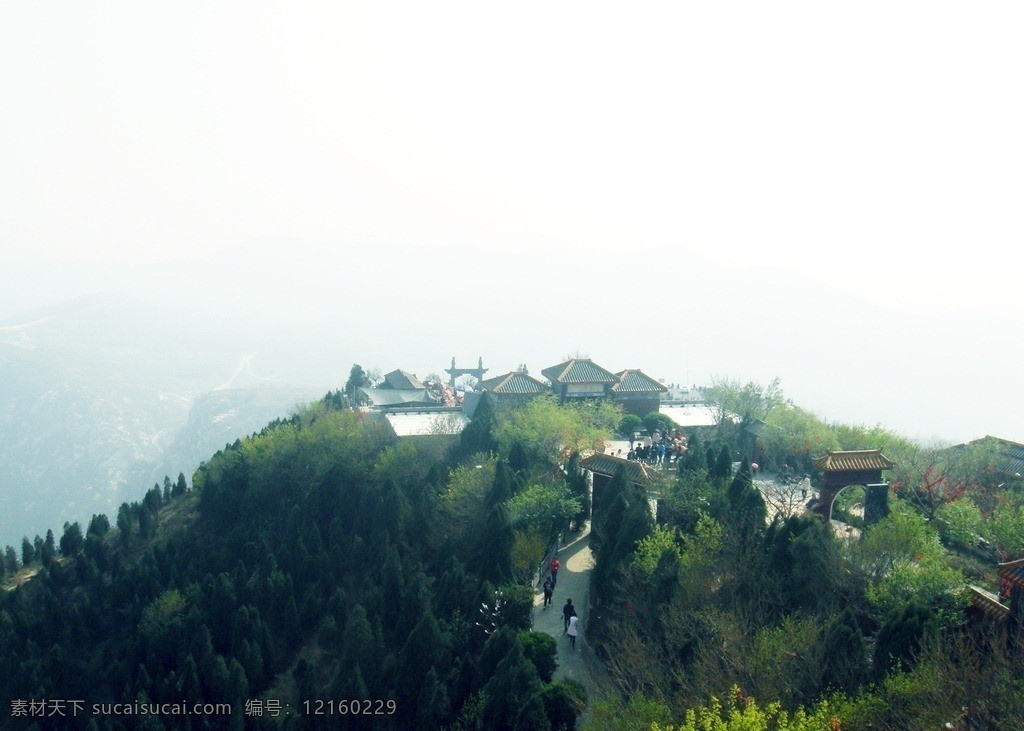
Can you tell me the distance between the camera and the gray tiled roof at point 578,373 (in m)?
41.5

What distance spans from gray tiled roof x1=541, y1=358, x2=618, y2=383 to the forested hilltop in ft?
11.2

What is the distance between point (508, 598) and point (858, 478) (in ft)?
39.2

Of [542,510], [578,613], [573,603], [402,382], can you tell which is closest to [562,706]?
[578,613]

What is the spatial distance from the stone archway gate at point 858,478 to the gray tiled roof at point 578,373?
55.5 feet

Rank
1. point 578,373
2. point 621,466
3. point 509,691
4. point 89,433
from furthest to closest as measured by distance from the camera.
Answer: point 89,433
point 578,373
point 621,466
point 509,691

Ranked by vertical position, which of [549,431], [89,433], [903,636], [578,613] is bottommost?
[89,433]

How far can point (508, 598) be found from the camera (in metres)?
21.5

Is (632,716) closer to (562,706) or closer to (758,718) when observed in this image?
(758,718)

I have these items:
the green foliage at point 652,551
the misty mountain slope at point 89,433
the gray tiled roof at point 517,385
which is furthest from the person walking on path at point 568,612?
the misty mountain slope at point 89,433

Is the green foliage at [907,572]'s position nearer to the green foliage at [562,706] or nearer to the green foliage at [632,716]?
the green foliage at [632,716]

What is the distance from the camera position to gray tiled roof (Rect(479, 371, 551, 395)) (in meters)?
41.8

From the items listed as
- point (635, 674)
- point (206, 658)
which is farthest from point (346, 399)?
point (635, 674)

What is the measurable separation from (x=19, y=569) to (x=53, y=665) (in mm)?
17187

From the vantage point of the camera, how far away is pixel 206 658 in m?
23.9
